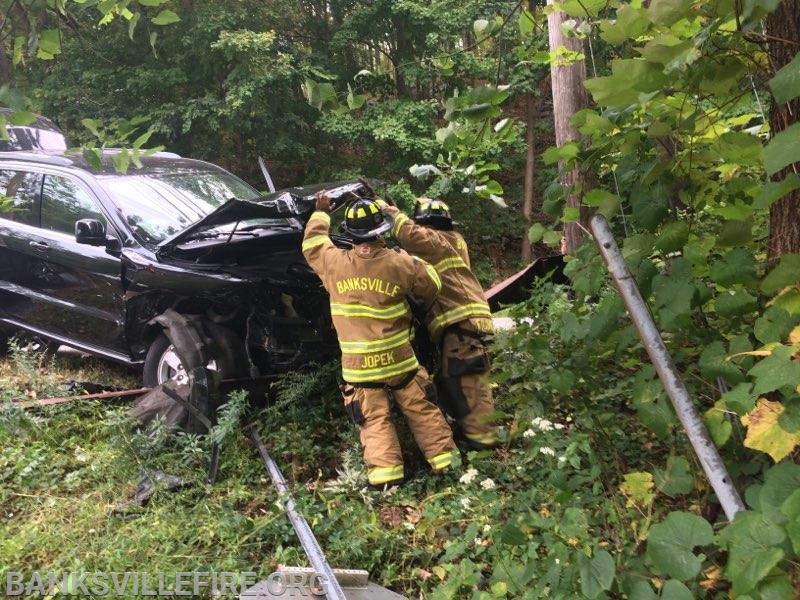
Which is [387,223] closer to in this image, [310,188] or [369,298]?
[369,298]

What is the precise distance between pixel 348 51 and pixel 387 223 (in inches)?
308

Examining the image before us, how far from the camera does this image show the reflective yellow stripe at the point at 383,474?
3.56 metres

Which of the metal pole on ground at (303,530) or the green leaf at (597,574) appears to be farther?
the metal pole on ground at (303,530)

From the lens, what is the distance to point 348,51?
34.4 ft

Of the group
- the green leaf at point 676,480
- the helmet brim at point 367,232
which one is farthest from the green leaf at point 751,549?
the helmet brim at point 367,232

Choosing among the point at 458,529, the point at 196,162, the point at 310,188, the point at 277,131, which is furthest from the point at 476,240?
the point at 458,529

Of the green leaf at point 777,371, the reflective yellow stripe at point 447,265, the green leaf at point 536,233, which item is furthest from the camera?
the reflective yellow stripe at point 447,265

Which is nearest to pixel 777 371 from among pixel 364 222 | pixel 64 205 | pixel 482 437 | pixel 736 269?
pixel 736 269

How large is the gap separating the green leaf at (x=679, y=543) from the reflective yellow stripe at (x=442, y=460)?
229 cm

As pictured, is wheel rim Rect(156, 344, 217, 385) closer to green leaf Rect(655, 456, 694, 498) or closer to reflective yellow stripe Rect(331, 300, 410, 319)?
reflective yellow stripe Rect(331, 300, 410, 319)

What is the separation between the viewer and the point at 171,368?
14.9 ft

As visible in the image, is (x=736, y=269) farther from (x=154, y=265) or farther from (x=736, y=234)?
(x=154, y=265)

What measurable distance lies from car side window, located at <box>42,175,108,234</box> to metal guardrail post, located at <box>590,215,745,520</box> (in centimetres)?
424

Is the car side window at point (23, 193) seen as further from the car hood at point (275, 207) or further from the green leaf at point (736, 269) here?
the green leaf at point (736, 269)
